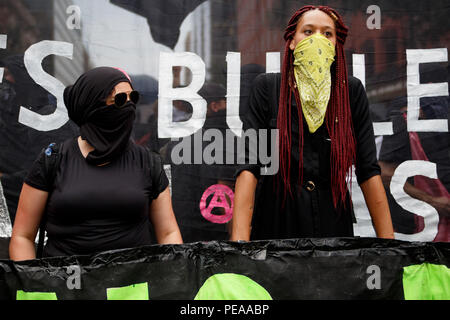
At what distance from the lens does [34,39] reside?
2.49 m

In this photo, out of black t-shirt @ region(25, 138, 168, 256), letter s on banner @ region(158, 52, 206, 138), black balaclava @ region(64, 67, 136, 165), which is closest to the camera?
black t-shirt @ region(25, 138, 168, 256)

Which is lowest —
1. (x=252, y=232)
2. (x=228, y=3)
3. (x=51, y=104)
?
(x=252, y=232)

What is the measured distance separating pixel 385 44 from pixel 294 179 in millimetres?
1268

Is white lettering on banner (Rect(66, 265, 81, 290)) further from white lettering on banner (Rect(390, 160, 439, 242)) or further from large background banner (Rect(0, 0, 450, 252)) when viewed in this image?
white lettering on banner (Rect(390, 160, 439, 242))

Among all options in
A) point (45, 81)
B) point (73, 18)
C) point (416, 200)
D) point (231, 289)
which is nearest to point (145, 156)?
point (231, 289)

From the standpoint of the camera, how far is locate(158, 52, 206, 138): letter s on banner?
2.51 meters

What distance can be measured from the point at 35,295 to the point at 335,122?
1.31 metres

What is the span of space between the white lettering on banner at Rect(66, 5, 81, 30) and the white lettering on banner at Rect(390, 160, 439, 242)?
6.81ft

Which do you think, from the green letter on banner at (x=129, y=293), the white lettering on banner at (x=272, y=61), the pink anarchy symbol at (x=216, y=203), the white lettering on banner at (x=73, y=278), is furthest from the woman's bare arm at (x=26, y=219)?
the white lettering on banner at (x=272, y=61)

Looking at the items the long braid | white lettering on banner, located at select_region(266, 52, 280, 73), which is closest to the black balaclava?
the long braid

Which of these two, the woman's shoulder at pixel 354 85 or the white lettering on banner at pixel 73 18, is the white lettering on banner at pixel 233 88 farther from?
the white lettering on banner at pixel 73 18

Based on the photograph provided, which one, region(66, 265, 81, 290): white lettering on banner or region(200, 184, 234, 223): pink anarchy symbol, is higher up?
region(200, 184, 234, 223): pink anarchy symbol
